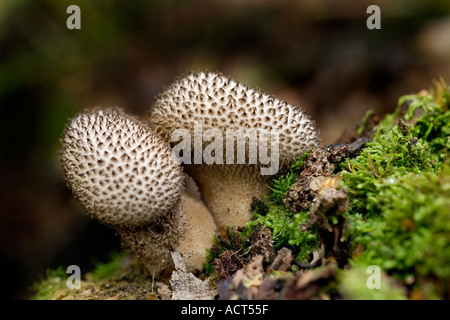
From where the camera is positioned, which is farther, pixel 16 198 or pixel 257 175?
pixel 16 198

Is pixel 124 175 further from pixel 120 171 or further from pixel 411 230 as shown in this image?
pixel 411 230

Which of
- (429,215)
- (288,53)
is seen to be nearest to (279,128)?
(429,215)

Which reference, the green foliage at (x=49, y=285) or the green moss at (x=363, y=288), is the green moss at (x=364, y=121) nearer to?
the green moss at (x=363, y=288)

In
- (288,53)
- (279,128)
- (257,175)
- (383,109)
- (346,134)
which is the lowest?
(257,175)

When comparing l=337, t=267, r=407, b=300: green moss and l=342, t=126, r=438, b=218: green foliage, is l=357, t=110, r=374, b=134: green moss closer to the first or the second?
l=342, t=126, r=438, b=218: green foliage

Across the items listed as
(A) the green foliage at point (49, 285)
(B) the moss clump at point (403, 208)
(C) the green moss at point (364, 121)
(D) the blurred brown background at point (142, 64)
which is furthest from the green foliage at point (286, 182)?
(D) the blurred brown background at point (142, 64)

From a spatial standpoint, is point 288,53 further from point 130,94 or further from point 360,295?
point 360,295

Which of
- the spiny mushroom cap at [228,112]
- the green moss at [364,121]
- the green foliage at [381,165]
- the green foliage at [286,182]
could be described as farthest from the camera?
the green moss at [364,121]
